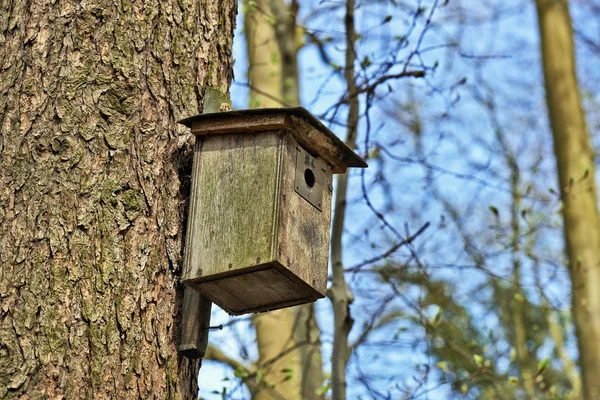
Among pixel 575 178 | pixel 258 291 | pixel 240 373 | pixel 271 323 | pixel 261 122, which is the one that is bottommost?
pixel 240 373

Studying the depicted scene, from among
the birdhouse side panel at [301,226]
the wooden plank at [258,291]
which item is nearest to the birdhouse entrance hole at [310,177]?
the birdhouse side panel at [301,226]

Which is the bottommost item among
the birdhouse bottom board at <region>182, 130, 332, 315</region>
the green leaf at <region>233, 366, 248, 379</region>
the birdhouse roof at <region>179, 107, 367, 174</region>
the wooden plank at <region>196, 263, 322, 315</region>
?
the green leaf at <region>233, 366, 248, 379</region>

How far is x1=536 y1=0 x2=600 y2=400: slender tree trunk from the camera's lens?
260 inches

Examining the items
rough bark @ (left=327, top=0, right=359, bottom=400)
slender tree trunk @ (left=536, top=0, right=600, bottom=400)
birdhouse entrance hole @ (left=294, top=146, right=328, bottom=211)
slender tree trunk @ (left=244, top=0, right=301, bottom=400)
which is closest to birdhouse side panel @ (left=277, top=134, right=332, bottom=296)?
birdhouse entrance hole @ (left=294, top=146, right=328, bottom=211)

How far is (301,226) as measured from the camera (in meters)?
2.69

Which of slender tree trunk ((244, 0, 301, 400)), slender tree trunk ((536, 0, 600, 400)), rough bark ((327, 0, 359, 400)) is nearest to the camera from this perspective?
rough bark ((327, 0, 359, 400))

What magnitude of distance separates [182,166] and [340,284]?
175 cm

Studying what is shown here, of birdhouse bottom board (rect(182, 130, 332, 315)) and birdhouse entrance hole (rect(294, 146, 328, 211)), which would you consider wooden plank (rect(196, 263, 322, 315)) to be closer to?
birdhouse bottom board (rect(182, 130, 332, 315))

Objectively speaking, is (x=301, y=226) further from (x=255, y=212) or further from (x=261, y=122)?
(x=261, y=122)

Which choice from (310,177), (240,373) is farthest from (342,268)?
(310,177)

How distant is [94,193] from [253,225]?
44 centimetres

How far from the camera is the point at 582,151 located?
726 centimetres

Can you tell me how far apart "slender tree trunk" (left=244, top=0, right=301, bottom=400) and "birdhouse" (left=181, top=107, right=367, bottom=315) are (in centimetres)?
287

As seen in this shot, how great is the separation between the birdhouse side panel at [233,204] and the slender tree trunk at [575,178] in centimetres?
405
